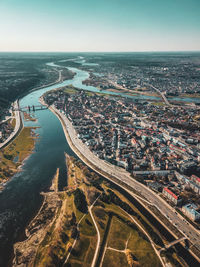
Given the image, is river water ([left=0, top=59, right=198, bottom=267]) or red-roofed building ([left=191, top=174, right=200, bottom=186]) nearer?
river water ([left=0, top=59, right=198, bottom=267])

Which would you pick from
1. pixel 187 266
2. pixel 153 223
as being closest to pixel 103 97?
pixel 153 223

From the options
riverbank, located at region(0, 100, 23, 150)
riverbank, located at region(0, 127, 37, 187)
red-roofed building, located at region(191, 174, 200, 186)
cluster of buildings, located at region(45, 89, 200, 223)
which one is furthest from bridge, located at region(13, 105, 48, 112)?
red-roofed building, located at region(191, 174, 200, 186)

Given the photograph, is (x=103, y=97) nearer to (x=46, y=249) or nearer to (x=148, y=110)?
(x=148, y=110)

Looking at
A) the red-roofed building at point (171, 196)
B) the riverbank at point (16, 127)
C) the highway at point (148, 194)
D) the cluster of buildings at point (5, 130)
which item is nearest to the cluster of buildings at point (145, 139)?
the red-roofed building at point (171, 196)

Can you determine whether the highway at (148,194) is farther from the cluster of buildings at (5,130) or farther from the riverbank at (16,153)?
the cluster of buildings at (5,130)

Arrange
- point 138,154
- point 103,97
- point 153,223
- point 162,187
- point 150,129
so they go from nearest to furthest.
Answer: point 153,223 < point 162,187 < point 138,154 < point 150,129 < point 103,97

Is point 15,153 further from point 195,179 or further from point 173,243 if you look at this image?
point 195,179

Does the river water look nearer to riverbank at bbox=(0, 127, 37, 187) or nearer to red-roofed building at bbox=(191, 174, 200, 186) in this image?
riverbank at bbox=(0, 127, 37, 187)

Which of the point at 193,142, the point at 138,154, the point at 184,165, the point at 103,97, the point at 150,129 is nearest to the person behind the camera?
the point at 184,165
